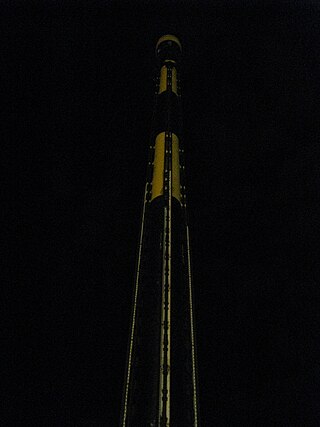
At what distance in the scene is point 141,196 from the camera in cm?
346

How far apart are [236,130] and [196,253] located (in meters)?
1.42

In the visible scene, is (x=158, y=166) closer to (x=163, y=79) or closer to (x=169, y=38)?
(x=163, y=79)

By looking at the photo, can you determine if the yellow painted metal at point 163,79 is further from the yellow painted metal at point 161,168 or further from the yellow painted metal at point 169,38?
the yellow painted metal at point 161,168

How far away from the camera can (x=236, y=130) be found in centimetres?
388

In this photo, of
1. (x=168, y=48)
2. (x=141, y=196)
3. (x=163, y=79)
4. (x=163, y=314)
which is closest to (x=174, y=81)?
(x=163, y=79)

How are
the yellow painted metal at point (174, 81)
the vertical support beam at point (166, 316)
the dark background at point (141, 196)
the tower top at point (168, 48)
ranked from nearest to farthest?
the vertical support beam at point (166, 316) < the dark background at point (141, 196) < the yellow painted metal at point (174, 81) < the tower top at point (168, 48)

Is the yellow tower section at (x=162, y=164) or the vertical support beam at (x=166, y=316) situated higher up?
the yellow tower section at (x=162, y=164)

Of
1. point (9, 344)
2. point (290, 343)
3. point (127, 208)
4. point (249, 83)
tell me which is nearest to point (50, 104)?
point (127, 208)

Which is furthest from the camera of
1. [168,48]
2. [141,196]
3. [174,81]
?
[168,48]

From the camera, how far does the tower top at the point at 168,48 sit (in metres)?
3.98

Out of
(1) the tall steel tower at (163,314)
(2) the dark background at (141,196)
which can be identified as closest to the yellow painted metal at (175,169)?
(1) the tall steel tower at (163,314)

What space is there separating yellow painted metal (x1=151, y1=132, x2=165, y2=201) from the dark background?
0.58 meters

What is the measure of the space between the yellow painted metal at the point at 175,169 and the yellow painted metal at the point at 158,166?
77 mm

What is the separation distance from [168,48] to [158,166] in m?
1.77
